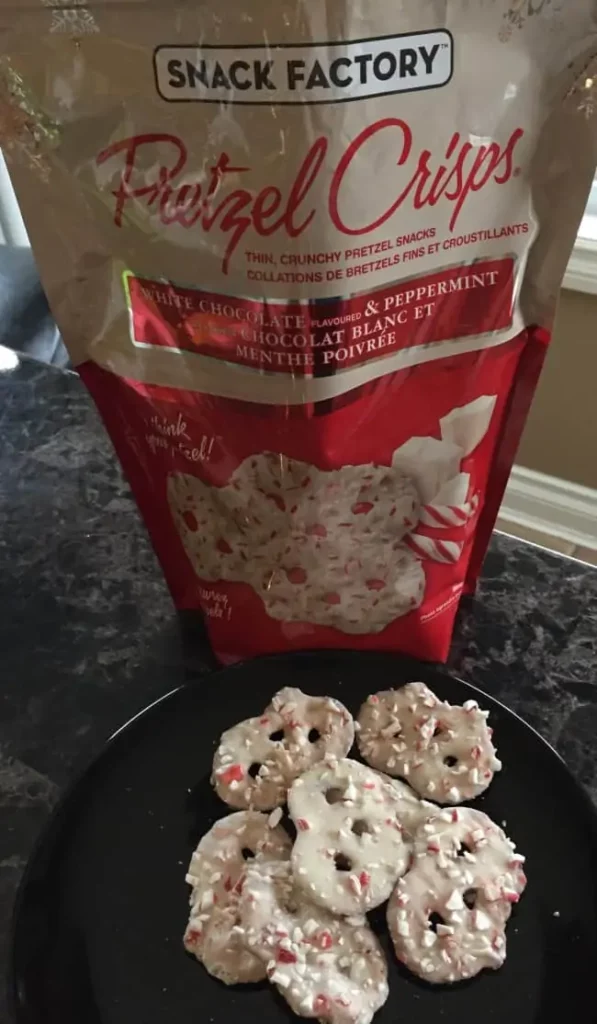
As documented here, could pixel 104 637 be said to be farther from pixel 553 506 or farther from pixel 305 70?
pixel 553 506

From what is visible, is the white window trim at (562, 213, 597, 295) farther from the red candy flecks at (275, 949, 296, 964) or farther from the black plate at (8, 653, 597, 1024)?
the red candy flecks at (275, 949, 296, 964)

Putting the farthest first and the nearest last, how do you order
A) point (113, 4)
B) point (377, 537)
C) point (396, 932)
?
point (377, 537)
point (396, 932)
point (113, 4)

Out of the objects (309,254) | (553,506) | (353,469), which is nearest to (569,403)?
(553,506)

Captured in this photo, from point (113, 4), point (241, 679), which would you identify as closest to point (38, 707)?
point (241, 679)

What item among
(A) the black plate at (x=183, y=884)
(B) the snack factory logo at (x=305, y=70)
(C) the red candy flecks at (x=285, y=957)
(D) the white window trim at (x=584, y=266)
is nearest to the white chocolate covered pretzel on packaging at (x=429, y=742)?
(A) the black plate at (x=183, y=884)

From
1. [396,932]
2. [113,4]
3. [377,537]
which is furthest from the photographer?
[377,537]

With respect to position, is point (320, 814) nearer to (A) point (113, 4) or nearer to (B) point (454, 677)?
(B) point (454, 677)
